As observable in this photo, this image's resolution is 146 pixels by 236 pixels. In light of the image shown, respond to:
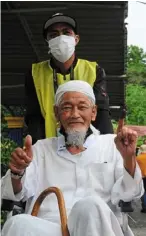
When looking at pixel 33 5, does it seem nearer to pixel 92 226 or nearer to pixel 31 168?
pixel 31 168

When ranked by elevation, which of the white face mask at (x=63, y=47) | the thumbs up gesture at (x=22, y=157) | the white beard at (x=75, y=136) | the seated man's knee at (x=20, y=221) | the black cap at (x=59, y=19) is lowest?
the seated man's knee at (x=20, y=221)

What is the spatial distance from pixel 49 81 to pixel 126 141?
1269 millimetres

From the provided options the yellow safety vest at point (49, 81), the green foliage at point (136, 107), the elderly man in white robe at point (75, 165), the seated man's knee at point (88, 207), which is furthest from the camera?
the green foliage at point (136, 107)

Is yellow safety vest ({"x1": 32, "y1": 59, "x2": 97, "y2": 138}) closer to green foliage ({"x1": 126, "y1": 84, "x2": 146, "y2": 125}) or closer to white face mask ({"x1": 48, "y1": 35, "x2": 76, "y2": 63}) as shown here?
white face mask ({"x1": 48, "y1": 35, "x2": 76, "y2": 63})

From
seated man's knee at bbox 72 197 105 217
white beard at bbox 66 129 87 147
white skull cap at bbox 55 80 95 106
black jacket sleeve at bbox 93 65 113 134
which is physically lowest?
seated man's knee at bbox 72 197 105 217

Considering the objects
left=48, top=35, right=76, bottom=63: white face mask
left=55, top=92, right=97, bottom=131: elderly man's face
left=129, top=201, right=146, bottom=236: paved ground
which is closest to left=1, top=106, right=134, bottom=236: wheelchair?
left=55, top=92, right=97, bottom=131: elderly man's face

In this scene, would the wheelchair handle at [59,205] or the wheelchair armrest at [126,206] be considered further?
the wheelchair armrest at [126,206]

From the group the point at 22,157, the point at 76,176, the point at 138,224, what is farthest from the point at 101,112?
the point at 138,224

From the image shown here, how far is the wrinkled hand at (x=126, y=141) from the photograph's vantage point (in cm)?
290

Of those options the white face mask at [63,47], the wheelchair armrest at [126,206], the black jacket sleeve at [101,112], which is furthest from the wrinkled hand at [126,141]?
the white face mask at [63,47]

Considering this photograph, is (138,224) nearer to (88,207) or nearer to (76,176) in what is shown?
(76,176)

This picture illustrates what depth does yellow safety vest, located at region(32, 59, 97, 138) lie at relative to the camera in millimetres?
3869

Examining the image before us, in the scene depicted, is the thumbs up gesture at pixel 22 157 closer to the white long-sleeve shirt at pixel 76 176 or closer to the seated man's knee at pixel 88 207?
the white long-sleeve shirt at pixel 76 176

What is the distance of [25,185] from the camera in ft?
10.6
